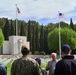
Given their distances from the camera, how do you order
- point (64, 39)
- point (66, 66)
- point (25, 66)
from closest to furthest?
point (66, 66), point (25, 66), point (64, 39)

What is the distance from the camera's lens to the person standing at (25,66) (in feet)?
21.9

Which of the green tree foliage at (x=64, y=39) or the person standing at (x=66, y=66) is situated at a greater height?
the person standing at (x=66, y=66)

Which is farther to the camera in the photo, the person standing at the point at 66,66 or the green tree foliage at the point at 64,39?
the green tree foliage at the point at 64,39

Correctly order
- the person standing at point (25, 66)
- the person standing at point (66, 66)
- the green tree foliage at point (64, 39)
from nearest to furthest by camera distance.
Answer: the person standing at point (66, 66) < the person standing at point (25, 66) < the green tree foliage at point (64, 39)

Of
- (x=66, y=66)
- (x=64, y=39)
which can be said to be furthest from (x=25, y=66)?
Result: (x=64, y=39)

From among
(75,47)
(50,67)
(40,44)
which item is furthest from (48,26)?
(50,67)

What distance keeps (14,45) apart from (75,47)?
1416cm

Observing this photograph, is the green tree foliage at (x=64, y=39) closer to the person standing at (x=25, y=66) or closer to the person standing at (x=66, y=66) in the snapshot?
the person standing at (x=25, y=66)

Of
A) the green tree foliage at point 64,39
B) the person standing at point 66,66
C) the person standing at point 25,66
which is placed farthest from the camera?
the green tree foliage at point 64,39

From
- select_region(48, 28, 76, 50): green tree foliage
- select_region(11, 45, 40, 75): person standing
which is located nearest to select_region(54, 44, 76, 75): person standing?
select_region(11, 45, 40, 75): person standing

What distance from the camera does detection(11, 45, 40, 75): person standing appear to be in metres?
6.66

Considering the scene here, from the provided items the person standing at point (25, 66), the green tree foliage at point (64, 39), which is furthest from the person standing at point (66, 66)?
the green tree foliage at point (64, 39)

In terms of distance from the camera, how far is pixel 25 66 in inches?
264

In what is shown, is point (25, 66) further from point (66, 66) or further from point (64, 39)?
point (64, 39)
